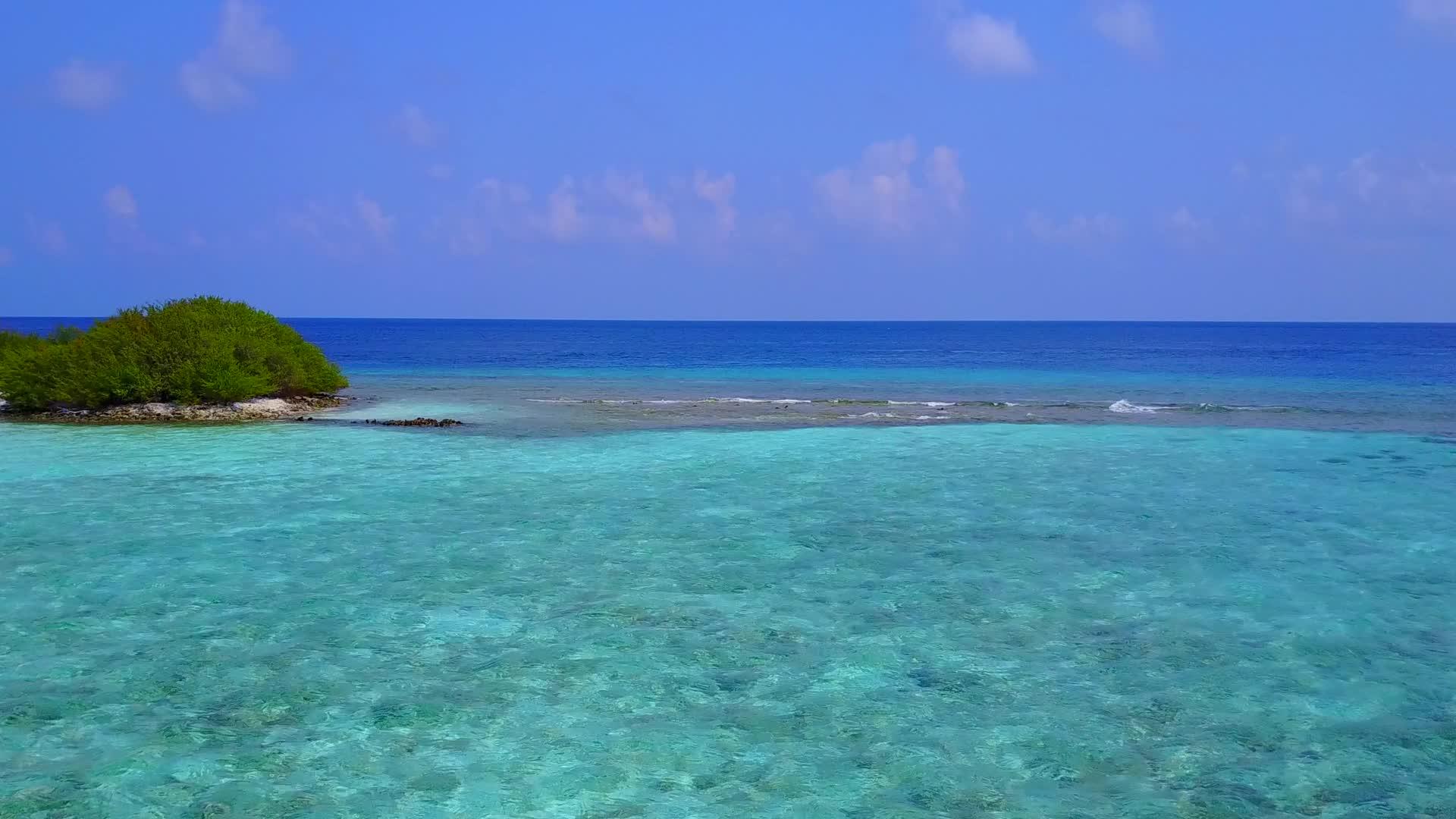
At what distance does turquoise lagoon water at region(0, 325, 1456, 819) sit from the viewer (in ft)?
20.7

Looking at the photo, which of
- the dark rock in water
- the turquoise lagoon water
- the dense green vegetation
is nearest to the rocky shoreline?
the dense green vegetation

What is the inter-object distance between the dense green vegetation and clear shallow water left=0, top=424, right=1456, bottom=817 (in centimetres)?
1168

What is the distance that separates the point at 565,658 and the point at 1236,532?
9.42 meters

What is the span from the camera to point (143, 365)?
2798cm

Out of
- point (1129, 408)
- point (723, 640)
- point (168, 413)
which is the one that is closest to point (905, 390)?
point (1129, 408)

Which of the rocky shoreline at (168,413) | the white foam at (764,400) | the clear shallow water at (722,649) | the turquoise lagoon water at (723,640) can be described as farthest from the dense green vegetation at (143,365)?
the white foam at (764,400)

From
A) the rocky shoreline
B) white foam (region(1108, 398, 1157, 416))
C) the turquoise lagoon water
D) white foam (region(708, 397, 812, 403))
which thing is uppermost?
the rocky shoreline

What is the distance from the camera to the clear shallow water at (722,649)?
247 inches

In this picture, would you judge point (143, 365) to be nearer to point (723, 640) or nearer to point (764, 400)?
point (764, 400)

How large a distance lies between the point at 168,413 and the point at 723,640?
23647mm

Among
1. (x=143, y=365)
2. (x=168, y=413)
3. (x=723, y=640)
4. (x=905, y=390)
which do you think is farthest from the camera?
(x=905, y=390)

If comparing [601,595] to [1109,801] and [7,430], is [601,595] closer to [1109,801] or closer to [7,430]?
[1109,801]

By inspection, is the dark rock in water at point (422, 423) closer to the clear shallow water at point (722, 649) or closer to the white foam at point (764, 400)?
the clear shallow water at point (722, 649)

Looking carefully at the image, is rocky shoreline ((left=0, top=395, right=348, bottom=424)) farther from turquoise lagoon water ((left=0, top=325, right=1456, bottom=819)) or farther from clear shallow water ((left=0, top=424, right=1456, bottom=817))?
clear shallow water ((left=0, top=424, right=1456, bottom=817))
